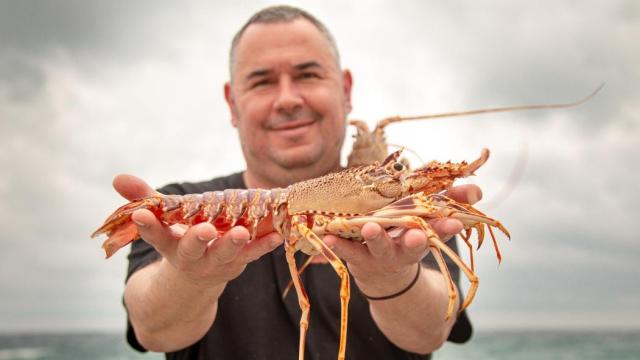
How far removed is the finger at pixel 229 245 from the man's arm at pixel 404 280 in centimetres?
36

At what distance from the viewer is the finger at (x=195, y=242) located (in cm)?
209

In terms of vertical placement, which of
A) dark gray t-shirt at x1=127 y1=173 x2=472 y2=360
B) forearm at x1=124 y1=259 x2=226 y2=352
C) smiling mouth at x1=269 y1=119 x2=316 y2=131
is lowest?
dark gray t-shirt at x1=127 y1=173 x2=472 y2=360

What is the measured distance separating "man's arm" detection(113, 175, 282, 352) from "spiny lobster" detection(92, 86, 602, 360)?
0.21 m

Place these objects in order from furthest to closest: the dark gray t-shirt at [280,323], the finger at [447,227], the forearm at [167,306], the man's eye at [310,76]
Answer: the man's eye at [310,76], the dark gray t-shirt at [280,323], the forearm at [167,306], the finger at [447,227]

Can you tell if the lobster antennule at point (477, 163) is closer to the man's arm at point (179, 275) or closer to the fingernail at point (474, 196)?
the fingernail at point (474, 196)

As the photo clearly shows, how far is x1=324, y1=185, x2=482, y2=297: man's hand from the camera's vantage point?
208cm

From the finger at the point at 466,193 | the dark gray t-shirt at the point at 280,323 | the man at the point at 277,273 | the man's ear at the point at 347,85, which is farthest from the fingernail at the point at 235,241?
the man's ear at the point at 347,85

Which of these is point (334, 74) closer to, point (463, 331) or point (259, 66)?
point (259, 66)

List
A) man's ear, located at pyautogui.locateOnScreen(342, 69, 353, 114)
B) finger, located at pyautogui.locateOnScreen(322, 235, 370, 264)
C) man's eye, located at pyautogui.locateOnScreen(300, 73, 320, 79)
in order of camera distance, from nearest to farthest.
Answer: finger, located at pyautogui.locateOnScreen(322, 235, 370, 264) → man's eye, located at pyautogui.locateOnScreen(300, 73, 320, 79) → man's ear, located at pyautogui.locateOnScreen(342, 69, 353, 114)

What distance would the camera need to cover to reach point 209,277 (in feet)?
8.17

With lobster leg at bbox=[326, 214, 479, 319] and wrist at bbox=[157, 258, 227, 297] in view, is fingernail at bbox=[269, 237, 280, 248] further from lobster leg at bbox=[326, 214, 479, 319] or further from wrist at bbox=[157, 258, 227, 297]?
wrist at bbox=[157, 258, 227, 297]

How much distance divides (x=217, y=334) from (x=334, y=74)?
2149 millimetres

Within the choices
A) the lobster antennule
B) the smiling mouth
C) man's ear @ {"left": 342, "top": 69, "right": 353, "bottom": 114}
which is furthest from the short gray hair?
the lobster antennule

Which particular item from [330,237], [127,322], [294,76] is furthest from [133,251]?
[330,237]
